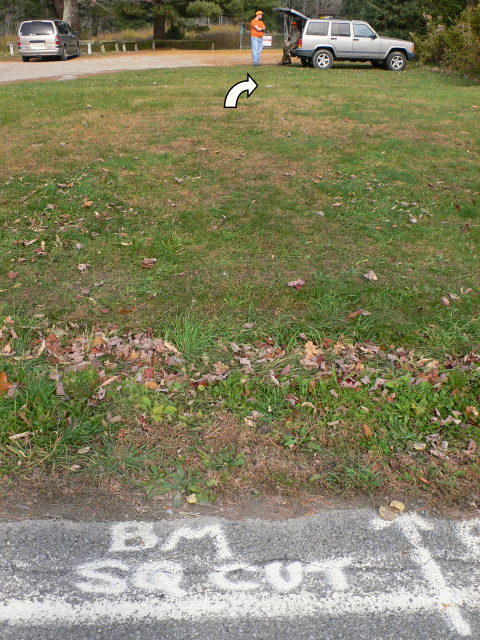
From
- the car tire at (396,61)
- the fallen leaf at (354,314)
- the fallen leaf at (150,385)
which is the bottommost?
the fallen leaf at (150,385)

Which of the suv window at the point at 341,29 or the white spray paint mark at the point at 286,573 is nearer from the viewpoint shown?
the white spray paint mark at the point at 286,573

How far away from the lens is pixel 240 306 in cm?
497

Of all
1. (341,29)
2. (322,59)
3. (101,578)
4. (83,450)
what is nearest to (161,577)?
(101,578)

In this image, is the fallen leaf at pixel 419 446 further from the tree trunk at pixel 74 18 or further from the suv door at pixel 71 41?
the tree trunk at pixel 74 18

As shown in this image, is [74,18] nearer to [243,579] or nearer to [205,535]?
[205,535]

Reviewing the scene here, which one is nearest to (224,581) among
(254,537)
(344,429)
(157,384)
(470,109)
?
(254,537)

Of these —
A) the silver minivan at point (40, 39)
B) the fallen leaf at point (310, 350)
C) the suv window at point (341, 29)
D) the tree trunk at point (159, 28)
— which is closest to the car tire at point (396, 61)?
the suv window at point (341, 29)

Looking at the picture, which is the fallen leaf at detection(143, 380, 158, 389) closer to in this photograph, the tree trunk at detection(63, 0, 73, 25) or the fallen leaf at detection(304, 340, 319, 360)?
the fallen leaf at detection(304, 340, 319, 360)

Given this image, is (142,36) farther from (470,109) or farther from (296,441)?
(296,441)

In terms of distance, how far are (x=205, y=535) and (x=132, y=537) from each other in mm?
392

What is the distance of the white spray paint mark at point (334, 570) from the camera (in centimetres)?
265

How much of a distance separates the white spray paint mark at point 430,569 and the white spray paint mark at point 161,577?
1.11 m

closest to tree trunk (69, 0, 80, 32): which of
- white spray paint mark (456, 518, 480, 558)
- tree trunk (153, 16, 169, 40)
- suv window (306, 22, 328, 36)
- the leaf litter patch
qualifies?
tree trunk (153, 16, 169, 40)

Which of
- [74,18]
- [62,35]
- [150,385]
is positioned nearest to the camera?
[150,385]
